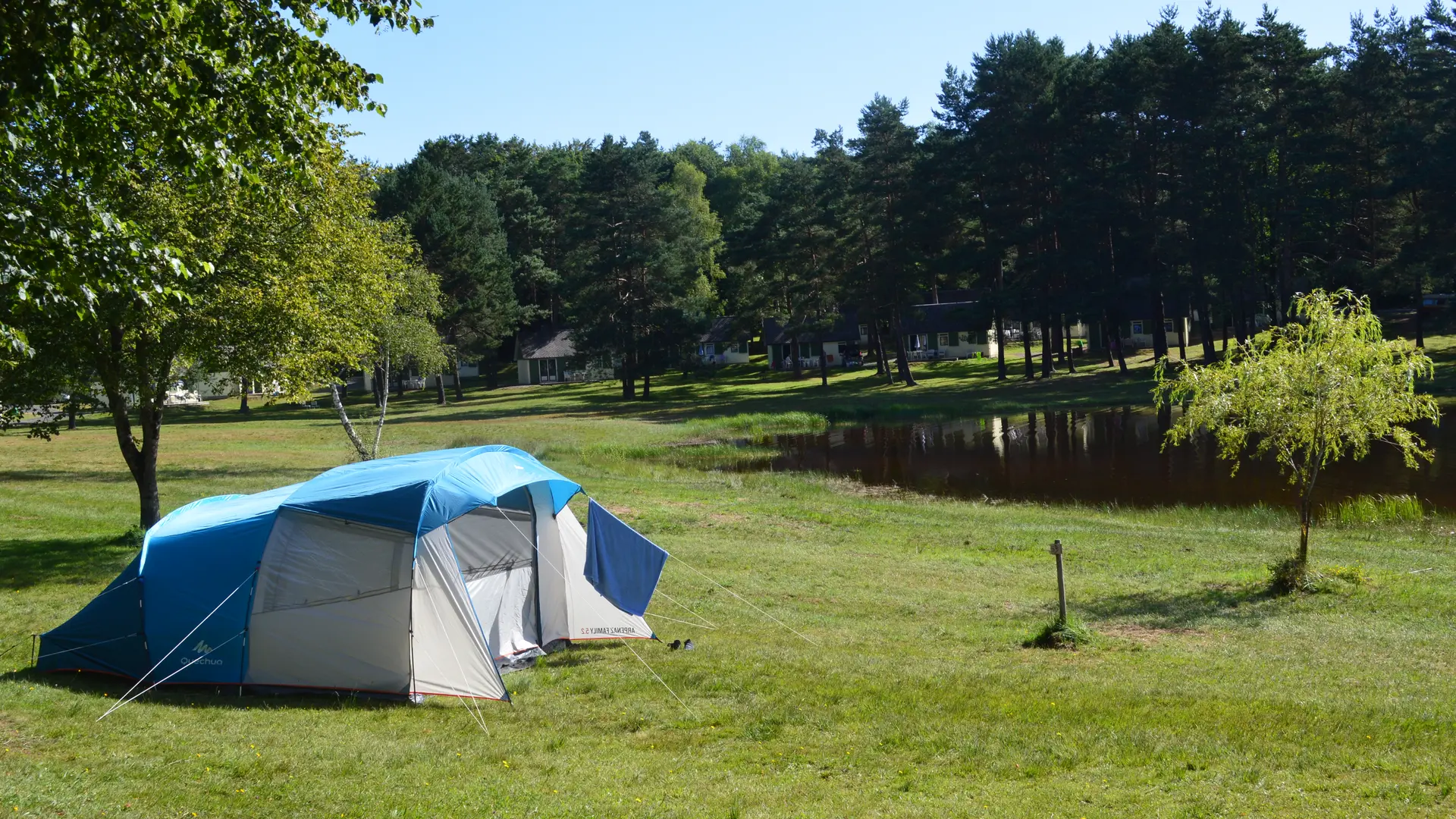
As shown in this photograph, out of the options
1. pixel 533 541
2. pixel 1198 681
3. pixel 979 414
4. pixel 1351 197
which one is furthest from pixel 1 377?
pixel 1351 197

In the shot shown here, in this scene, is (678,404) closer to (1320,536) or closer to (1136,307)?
(1136,307)

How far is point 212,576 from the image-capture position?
1078cm

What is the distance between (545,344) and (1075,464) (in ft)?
184

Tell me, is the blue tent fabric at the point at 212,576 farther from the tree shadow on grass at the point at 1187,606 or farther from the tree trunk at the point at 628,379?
the tree trunk at the point at 628,379

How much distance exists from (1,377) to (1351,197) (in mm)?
53309

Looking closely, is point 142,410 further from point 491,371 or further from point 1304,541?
point 491,371

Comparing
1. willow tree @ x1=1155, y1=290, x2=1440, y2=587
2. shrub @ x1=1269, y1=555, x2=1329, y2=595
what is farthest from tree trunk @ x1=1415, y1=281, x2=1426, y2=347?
shrub @ x1=1269, y1=555, x2=1329, y2=595

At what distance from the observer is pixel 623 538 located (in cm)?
1217

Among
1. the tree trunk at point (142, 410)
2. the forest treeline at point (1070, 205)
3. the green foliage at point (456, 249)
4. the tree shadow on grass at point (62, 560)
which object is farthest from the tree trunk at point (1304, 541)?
the green foliage at point (456, 249)

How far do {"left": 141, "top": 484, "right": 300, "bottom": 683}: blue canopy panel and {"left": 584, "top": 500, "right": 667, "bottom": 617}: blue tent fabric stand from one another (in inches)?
130

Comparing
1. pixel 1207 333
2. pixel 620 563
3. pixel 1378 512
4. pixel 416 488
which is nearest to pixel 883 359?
pixel 1207 333

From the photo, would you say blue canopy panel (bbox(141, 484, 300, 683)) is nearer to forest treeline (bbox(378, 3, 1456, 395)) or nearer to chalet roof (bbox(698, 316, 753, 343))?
forest treeline (bbox(378, 3, 1456, 395))

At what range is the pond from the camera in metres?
25.6

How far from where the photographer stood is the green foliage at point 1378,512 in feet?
69.1
